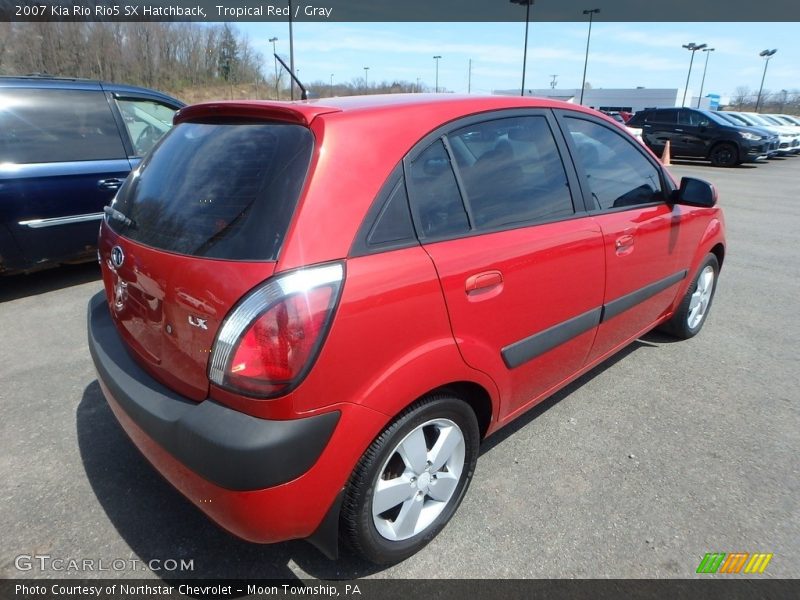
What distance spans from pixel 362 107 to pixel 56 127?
4.16 metres

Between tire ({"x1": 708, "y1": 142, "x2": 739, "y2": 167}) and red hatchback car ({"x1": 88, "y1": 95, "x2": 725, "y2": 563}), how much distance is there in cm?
1856

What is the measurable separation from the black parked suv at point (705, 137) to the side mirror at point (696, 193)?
17.3m

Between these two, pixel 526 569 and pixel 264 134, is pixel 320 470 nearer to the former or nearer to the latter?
pixel 526 569

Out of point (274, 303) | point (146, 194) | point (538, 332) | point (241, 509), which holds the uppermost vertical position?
point (146, 194)

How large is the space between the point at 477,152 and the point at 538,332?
0.85 metres

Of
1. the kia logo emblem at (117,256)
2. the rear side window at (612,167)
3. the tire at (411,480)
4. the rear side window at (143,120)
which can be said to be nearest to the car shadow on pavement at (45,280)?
the rear side window at (143,120)

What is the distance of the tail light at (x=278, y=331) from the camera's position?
1.49 metres

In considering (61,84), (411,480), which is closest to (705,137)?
(61,84)

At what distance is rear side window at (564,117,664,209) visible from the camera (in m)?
2.70

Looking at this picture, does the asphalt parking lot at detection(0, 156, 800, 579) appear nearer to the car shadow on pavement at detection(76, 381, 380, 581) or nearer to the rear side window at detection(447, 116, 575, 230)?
the car shadow on pavement at detection(76, 381, 380, 581)

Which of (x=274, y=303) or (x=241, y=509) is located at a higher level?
(x=274, y=303)

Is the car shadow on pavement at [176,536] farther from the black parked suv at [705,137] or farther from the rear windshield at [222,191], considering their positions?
the black parked suv at [705,137]

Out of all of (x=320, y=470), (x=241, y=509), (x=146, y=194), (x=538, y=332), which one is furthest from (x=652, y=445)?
(x=146, y=194)

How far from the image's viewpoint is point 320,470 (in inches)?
62.8
